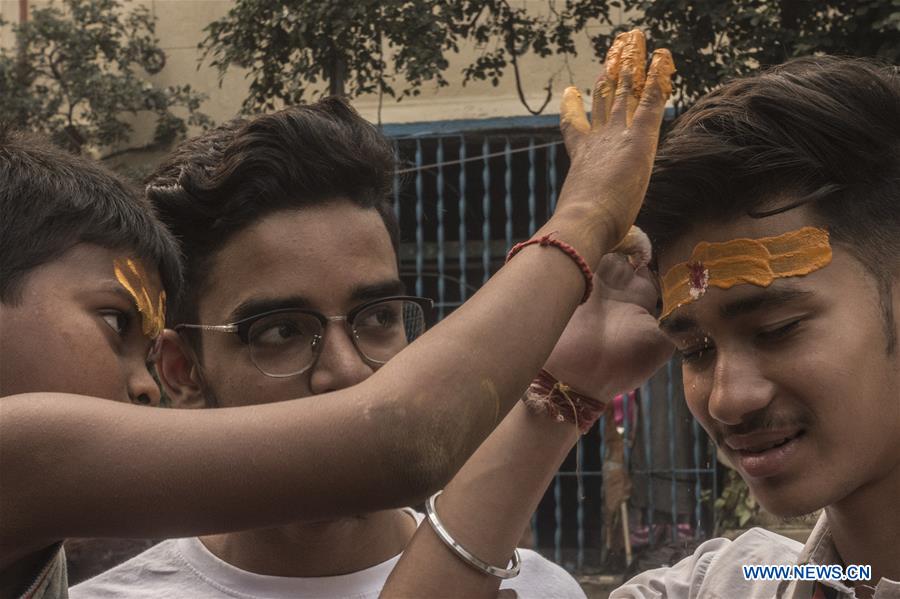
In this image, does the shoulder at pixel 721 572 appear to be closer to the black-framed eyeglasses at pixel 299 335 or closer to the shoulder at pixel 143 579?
the black-framed eyeglasses at pixel 299 335

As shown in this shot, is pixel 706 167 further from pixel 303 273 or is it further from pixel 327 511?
pixel 327 511

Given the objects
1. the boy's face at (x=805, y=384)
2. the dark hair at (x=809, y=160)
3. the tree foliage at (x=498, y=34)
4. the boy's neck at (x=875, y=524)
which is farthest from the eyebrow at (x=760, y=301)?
the tree foliage at (x=498, y=34)

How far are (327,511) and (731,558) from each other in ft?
3.69

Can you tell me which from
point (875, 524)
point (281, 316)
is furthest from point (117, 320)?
point (875, 524)

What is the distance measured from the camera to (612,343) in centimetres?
259

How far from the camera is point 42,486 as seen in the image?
1738mm

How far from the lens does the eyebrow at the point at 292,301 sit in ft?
8.64

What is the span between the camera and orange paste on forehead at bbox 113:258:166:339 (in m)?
2.22

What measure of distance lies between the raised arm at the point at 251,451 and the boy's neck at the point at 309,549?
2.76ft

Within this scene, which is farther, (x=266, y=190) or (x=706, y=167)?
(x=266, y=190)

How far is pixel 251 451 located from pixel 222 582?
0.97 m

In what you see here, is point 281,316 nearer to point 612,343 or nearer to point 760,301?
point 612,343

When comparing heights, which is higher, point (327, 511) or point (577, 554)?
point (327, 511)

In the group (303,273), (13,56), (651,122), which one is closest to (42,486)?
(303,273)
